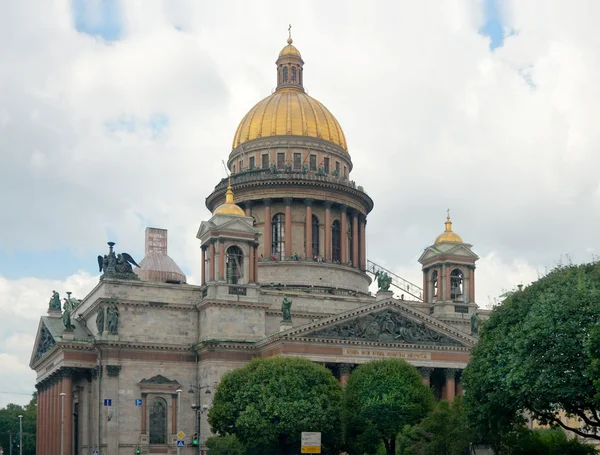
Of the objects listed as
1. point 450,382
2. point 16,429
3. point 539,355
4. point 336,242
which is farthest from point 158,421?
point 16,429

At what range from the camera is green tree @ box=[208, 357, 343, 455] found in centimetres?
7081

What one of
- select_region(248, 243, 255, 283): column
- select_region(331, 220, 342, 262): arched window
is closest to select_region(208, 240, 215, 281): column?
select_region(248, 243, 255, 283): column

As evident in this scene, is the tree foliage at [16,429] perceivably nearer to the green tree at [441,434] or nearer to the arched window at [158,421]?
the arched window at [158,421]

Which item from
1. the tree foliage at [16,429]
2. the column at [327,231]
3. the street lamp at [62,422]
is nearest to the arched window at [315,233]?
the column at [327,231]

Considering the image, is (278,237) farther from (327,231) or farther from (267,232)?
(327,231)

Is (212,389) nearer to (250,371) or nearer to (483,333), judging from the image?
(250,371)

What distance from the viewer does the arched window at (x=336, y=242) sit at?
348 feet

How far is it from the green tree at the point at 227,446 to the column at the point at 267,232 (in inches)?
1137

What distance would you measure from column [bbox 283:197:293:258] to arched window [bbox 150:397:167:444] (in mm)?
21941

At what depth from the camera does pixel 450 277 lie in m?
98.6

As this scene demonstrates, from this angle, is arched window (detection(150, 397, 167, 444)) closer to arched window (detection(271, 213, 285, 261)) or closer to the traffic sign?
arched window (detection(271, 213, 285, 261))

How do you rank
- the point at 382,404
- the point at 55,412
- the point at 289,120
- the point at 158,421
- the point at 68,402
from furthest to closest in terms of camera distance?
the point at 289,120 → the point at 55,412 → the point at 68,402 → the point at 158,421 → the point at 382,404

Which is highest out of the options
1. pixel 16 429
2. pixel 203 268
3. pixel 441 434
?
pixel 203 268

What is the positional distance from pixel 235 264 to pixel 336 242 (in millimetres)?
18393
